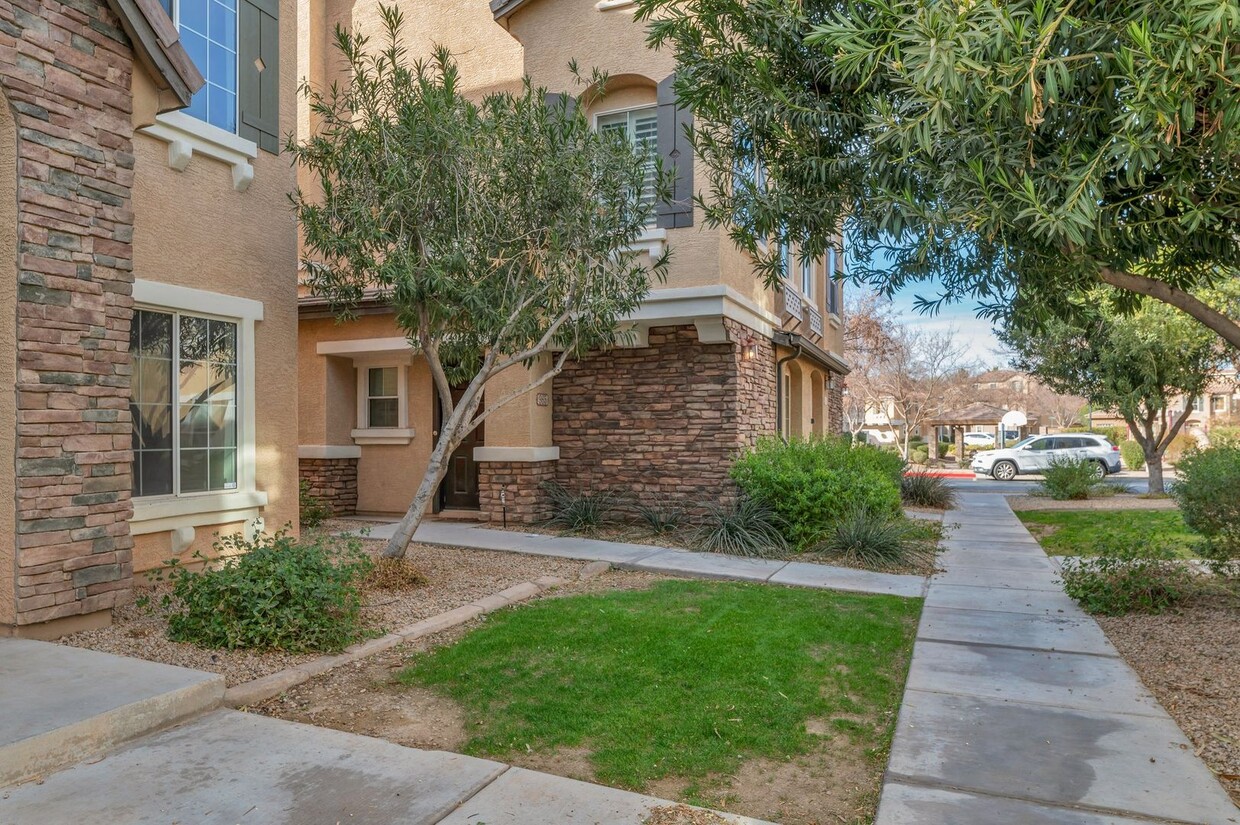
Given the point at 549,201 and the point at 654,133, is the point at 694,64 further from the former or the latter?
the point at 654,133

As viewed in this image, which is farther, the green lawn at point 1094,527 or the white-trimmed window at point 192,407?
the green lawn at point 1094,527

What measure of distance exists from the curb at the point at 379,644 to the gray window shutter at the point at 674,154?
17.8 ft

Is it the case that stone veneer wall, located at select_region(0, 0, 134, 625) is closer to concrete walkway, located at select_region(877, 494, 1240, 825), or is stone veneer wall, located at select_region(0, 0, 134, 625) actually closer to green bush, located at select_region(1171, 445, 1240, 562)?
concrete walkway, located at select_region(877, 494, 1240, 825)

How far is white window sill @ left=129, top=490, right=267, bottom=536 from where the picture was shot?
7.04 metres

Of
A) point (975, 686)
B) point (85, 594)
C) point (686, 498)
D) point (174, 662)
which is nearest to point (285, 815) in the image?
point (174, 662)

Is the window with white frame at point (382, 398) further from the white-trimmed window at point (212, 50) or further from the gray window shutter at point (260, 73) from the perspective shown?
the white-trimmed window at point (212, 50)

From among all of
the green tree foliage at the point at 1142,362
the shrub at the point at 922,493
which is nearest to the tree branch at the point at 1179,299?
the shrub at the point at 922,493

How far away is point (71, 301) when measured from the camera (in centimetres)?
581

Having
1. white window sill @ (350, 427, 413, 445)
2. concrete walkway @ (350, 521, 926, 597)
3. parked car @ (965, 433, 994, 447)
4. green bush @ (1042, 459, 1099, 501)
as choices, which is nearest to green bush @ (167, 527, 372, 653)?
concrete walkway @ (350, 521, 926, 597)

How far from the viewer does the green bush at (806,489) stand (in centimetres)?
1067

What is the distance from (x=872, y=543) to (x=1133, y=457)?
33548mm

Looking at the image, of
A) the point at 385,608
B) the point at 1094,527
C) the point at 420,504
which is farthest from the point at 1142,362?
the point at 385,608

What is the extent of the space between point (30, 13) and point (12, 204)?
136cm

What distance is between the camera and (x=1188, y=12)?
378 centimetres
